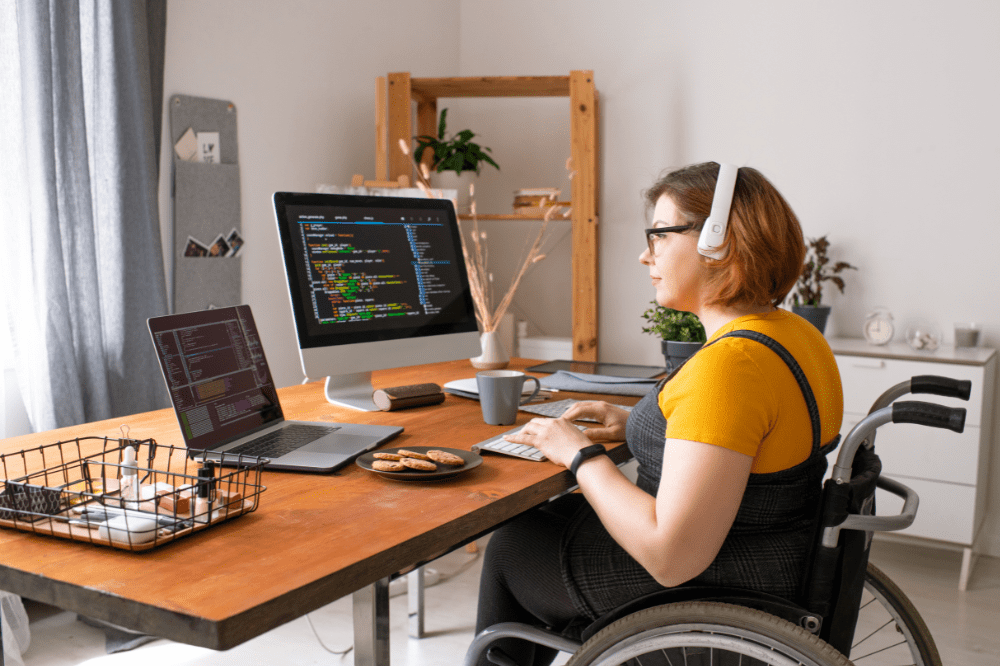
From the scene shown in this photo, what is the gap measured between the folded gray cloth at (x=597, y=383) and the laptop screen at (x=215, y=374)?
701 mm

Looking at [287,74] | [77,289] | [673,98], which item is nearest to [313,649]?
[77,289]

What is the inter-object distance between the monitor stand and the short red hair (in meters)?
0.82

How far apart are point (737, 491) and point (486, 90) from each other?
2873 mm

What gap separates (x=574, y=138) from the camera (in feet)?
11.1

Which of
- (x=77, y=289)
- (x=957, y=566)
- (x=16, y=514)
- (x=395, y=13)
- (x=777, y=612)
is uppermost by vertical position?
(x=395, y=13)

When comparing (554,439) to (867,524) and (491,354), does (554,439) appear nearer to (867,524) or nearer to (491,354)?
(867,524)

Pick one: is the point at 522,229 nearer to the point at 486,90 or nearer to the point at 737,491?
the point at 486,90

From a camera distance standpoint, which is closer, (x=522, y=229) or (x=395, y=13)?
(x=395, y=13)

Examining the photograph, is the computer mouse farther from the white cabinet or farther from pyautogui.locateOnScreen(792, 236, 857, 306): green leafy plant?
pyautogui.locateOnScreen(792, 236, 857, 306): green leafy plant

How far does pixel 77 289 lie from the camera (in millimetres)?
2377

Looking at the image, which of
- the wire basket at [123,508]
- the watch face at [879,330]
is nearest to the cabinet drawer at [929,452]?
the watch face at [879,330]

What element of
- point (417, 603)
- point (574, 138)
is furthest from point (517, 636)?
point (574, 138)

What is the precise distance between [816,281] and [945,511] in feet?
3.21

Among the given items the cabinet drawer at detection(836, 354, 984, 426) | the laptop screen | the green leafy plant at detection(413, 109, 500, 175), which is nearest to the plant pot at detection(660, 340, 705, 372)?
the laptop screen
